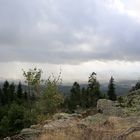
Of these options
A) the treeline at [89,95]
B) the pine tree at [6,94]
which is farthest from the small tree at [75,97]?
the pine tree at [6,94]

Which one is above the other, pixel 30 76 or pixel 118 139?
pixel 30 76

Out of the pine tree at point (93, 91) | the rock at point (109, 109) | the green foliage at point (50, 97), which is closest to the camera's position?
the rock at point (109, 109)

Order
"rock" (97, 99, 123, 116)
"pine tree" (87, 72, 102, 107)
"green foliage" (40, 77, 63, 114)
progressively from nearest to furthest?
"rock" (97, 99, 123, 116), "green foliage" (40, 77, 63, 114), "pine tree" (87, 72, 102, 107)

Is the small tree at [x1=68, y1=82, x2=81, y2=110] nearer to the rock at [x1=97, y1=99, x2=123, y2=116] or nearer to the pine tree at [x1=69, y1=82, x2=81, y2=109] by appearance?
the pine tree at [x1=69, y1=82, x2=81, y2=109]

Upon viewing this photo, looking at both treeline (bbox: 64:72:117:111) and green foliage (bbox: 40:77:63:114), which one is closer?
green foliage (bbox: 40:77:63:114)

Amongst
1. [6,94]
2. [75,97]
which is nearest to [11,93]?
[6,94]

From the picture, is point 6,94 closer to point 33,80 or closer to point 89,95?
point 89,95

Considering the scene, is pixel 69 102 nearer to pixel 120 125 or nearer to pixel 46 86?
pixel 46 86

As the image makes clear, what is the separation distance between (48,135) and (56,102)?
42.2m

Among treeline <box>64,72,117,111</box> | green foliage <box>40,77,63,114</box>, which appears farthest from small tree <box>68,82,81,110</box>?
green foliage <box>40,77,63,114</box>

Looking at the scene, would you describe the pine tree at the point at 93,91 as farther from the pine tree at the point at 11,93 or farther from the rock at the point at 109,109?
the rock at the point at 109,109

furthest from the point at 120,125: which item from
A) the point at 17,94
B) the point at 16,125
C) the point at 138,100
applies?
the point at 17,94

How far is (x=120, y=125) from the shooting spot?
2005 centimetres

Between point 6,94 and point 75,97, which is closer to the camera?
point 75,97
